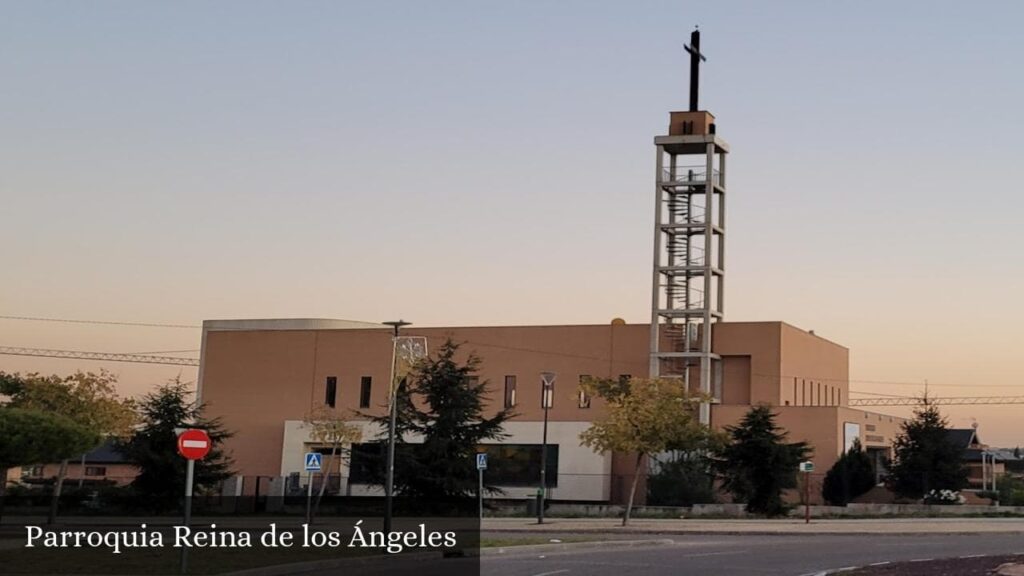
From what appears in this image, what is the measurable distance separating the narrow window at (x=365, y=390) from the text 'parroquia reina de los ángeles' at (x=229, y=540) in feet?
131

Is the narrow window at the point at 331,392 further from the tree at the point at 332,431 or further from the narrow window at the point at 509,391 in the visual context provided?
the narrow window at the point at 509,391

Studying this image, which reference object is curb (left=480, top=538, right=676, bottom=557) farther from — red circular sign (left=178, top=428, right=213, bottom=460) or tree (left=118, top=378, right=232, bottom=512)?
tree (left=118, top=378, right=232, bottom=512)

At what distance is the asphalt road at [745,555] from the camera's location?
77.8ft

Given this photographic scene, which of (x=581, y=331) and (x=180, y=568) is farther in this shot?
(x=581, y=331)

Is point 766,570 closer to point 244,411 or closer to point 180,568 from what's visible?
point 180,568

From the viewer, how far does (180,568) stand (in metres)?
21.3

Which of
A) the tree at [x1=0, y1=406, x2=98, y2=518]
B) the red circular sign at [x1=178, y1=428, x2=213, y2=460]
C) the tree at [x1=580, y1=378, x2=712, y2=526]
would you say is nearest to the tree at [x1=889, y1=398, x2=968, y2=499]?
the tree at [x1=580, y1=378, x2=712, y2=526]

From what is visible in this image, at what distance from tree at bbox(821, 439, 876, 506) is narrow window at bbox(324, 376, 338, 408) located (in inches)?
1156

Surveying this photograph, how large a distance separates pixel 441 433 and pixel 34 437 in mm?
24948

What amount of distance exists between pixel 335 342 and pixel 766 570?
179 feet

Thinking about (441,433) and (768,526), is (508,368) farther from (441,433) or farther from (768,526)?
(768,526)

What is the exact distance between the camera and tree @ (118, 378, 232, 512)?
188 ft

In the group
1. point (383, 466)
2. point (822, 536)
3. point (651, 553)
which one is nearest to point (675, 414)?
point (822, 536)

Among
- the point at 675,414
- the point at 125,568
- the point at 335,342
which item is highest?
the point at 335,342
